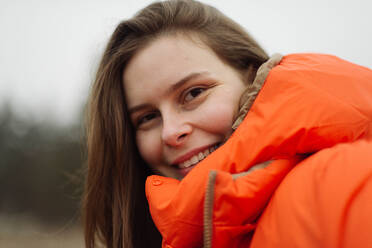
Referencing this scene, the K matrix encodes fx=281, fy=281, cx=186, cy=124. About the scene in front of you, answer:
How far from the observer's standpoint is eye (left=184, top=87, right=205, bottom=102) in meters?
1.59

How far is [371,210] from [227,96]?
36.8 inches

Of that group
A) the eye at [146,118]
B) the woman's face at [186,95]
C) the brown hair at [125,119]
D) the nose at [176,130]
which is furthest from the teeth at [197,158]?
the brown hair at [125,119]

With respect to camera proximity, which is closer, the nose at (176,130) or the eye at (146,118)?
the nose at (176,130)

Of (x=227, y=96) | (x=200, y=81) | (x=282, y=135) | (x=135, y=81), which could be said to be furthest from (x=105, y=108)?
(x=282, y=135)

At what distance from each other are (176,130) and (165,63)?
39cm

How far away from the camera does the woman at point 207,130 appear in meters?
1.01

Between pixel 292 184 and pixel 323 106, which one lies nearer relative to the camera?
pixel 292 184

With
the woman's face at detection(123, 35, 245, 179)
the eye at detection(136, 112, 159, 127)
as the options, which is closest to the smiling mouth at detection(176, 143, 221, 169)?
Result: the woman's face at detection(123, 35, 245, 179)

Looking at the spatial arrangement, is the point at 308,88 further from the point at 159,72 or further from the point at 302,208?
the point at 159,72

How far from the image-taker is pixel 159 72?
157cm

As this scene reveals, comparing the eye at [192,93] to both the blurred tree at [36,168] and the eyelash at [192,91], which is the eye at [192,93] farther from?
the blurred tree at [36,168]

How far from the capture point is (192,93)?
162cm

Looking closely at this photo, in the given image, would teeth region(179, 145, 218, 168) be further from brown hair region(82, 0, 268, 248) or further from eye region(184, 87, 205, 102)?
brown hair region(82, 0, 268, 248)

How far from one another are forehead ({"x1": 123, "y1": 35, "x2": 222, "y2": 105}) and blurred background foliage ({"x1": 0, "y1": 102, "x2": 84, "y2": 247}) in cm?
1412
